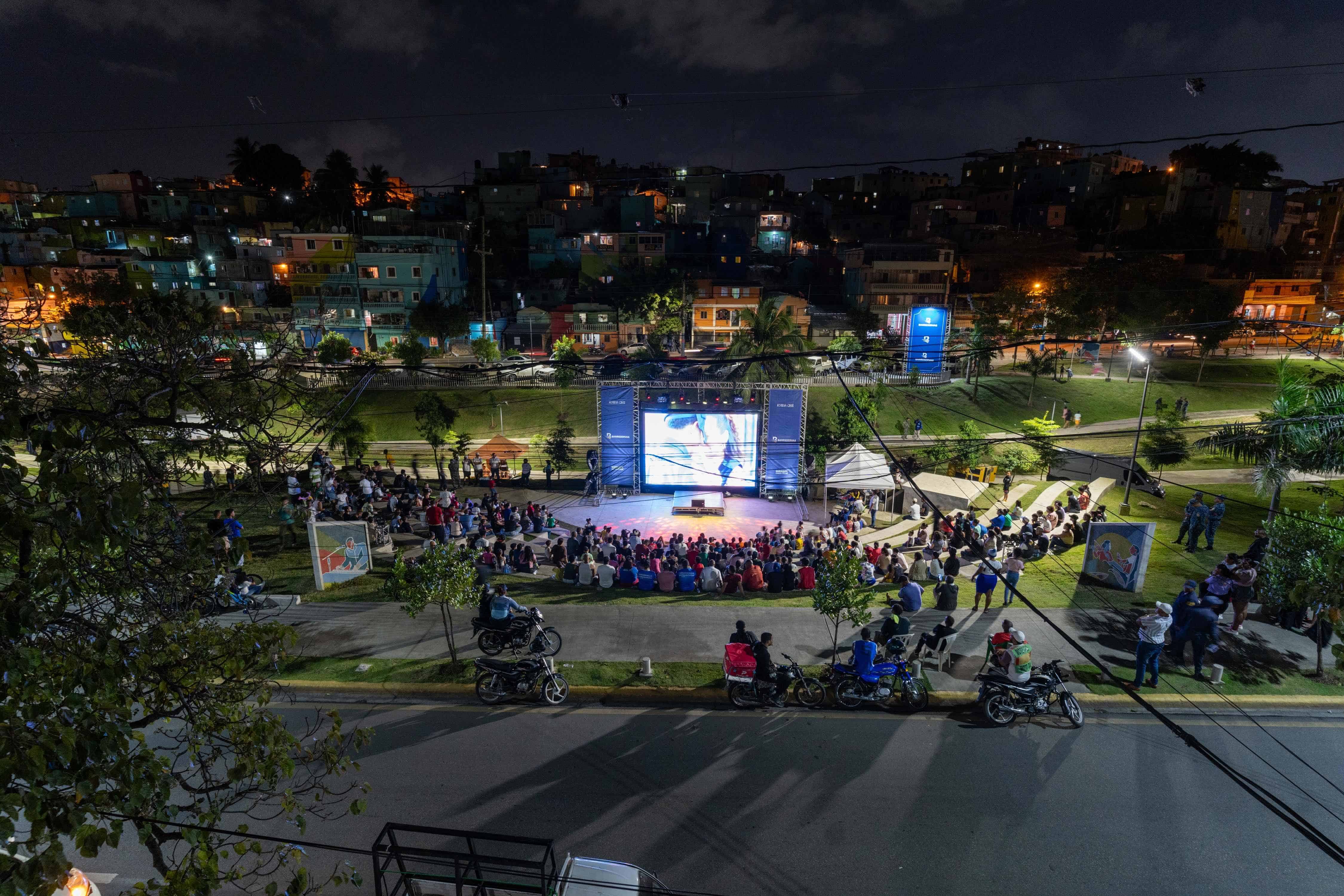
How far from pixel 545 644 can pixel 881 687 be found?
225 inches

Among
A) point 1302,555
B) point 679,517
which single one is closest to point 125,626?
point 1302,555

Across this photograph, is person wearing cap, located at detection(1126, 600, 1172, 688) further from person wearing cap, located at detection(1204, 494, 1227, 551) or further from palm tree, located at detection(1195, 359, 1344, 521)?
person wearing cap, located at detection(1204, 494, 1227, 551)

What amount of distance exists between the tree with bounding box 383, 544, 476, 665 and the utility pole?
34.6 metres

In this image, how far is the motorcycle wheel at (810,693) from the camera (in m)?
10.3

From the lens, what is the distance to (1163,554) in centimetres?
1658

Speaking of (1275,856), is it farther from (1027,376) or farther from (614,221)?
(614,221)

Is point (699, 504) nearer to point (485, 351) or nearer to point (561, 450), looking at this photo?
point (561, 450)

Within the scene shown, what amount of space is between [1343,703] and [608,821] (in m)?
11.6

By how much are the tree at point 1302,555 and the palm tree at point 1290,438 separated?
→ 1.00 meters

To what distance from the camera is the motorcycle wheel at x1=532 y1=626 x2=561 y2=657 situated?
11133mm

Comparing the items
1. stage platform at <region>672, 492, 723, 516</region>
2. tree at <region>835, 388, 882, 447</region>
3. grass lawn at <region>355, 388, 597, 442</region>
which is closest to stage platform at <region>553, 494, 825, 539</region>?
stage platform at <region>672, 492, 723, 516</region>

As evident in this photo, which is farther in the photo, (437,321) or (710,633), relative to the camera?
(437,321)

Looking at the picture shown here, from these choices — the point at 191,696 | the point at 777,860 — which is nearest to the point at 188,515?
the point at 191,696

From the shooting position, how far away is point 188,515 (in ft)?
16.1
